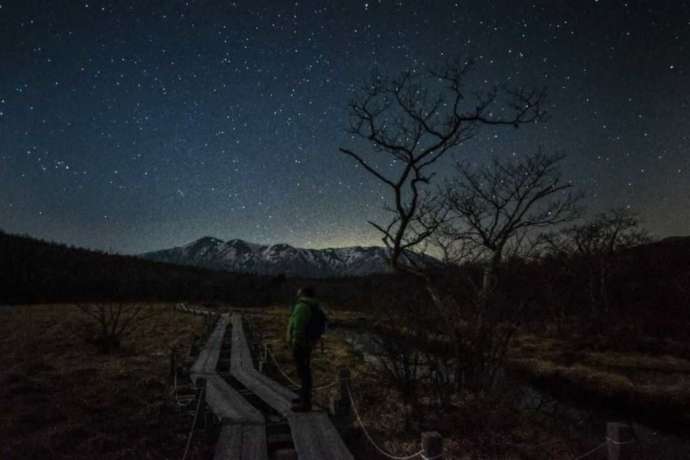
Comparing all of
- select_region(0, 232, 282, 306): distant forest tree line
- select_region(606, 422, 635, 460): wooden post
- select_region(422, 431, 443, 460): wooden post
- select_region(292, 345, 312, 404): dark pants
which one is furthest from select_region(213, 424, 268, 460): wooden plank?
select_region(0, 232, 282, 306): distant forest tree line

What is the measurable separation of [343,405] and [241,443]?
7.42 feet

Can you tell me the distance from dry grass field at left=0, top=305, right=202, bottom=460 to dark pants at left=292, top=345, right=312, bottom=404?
7.53 ft

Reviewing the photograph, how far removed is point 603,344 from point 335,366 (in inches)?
597

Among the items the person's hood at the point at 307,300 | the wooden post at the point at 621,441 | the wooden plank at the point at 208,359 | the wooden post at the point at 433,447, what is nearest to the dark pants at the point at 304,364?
the person's hood at the point at 307,300

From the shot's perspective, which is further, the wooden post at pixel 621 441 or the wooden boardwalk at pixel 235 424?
the wooden boardwalk at pixel 235 424

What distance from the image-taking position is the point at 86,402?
10758mm

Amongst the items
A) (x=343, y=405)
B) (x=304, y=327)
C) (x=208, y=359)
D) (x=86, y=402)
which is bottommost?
(x=86, y=402)

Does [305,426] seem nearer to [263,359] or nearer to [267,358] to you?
[263,359]

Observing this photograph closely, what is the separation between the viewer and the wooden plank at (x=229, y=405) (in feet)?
27.7

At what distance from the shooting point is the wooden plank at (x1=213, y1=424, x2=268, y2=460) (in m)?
6.70

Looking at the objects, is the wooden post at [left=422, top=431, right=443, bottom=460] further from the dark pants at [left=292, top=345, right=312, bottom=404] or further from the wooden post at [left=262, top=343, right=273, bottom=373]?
the wooden post at [left=262, top=343, right=273, bottom=373]

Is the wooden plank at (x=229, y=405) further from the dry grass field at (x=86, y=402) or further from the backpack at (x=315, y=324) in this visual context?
the backpack at (x=315, y=324)

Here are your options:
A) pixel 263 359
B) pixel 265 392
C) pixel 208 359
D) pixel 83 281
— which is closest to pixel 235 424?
pixel 265 392

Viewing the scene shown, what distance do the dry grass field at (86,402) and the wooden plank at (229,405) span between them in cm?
67
